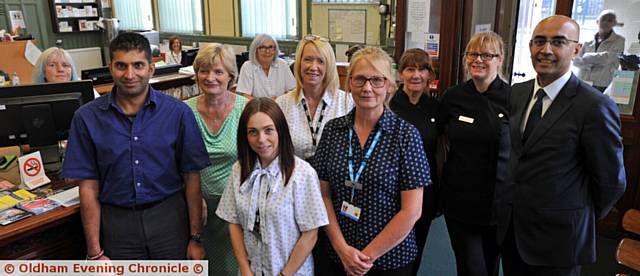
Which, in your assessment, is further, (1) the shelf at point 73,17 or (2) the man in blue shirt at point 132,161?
(1) the shelf at point 73,17

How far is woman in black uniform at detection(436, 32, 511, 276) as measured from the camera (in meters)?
2.05

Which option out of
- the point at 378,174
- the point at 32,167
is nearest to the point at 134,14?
the point at 32,167

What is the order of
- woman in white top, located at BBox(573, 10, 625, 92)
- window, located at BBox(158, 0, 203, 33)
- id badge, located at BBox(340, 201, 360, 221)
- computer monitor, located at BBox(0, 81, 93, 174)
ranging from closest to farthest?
id badge, located at BBox(340, 201, 360, 221)
computer monitor, located at BBox(0, 81, 93, 174)
woman in white top, located at BBox(573, 10, 625, 92)
window, located at BBox(158, 0, 203, 33)

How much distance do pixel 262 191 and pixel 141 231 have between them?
58cm

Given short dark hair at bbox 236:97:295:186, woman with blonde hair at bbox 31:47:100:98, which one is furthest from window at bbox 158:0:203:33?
short dark hair at bbox 236:97:295:186

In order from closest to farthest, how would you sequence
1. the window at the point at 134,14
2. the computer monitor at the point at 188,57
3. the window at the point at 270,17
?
the computer monitor at the point at 188,57
the window at the point at 270,17
the window at the point at 134,14

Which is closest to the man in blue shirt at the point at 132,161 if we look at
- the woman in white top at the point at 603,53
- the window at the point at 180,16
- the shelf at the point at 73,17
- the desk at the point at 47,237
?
the desk at the point at 47,237

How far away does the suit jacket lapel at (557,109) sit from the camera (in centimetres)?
166

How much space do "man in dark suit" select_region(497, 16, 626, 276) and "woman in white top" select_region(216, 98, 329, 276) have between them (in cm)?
82

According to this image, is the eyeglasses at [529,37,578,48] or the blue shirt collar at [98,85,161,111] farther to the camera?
the blue shirt collar at [98,85,161,111]

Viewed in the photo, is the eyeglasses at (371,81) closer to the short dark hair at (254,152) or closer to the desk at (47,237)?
the short dark hair at (254,152)

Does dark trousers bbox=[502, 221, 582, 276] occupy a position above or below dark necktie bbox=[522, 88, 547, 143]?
below

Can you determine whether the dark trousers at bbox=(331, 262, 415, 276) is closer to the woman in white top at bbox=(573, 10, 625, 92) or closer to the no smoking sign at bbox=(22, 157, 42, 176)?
the no smoking sign at bbox=(22, 157, 42, 176)

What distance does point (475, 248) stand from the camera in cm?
215
